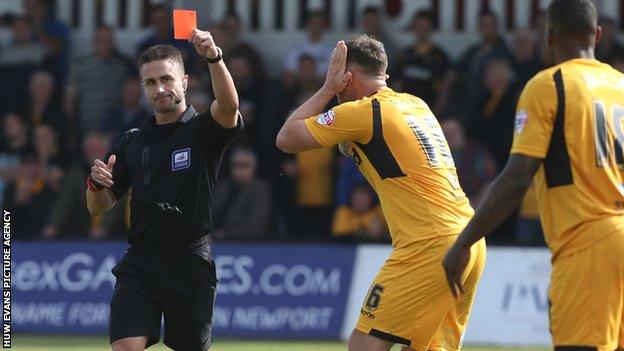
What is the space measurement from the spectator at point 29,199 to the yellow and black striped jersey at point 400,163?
9.12 metres

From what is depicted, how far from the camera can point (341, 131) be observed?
25.1 feet

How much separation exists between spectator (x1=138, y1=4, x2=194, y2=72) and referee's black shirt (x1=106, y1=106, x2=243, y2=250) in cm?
925

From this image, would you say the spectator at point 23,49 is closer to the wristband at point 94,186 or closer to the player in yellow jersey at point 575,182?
the wristband at point 94,186

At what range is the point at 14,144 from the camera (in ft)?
57.3

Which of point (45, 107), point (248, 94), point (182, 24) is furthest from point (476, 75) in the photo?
point (182, 24)

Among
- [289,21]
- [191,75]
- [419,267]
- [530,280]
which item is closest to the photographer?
[419,267]

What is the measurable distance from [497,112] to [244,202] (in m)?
3.16

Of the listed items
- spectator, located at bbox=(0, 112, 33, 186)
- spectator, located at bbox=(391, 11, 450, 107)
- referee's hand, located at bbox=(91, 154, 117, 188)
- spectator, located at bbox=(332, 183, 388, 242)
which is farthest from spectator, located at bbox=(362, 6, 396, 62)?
referee's hand, located at bbox=(91, 154, 117, 188)

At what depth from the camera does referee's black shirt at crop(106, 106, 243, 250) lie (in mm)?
8047

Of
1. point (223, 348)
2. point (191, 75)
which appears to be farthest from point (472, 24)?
point (223, 348)

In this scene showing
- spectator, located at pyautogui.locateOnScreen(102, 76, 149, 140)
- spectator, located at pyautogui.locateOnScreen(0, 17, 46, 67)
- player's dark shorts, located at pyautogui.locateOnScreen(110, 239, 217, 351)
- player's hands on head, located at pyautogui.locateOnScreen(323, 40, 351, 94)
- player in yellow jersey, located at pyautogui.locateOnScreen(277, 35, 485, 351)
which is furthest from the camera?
spectator, located at pyautogui.locateOnScreen(0, 17, 46, 67)

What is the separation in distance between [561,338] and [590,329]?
137 mm

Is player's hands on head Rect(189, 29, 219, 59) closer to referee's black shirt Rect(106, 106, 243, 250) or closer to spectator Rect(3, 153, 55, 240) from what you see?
referee's black shirt Rect(106, 106, 243, 250)

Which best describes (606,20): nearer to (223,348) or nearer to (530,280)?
(530,280)
